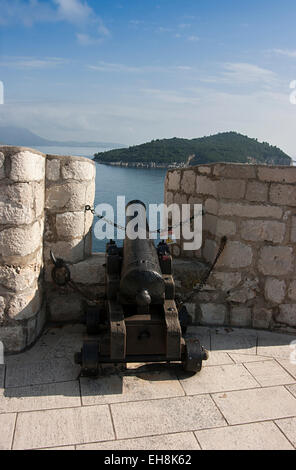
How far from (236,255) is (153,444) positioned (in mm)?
2095

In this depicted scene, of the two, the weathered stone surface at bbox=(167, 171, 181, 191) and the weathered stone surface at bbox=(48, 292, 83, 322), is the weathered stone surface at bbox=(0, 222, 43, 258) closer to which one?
the weathered stone surface at bbox=(48, 292, 83, 322)

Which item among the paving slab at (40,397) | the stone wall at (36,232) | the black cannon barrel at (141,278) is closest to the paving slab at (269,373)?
the black cannon barrel at (141,278)

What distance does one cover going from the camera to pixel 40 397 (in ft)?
9.15

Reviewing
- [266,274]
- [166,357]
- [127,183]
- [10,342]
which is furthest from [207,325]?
[127,183]

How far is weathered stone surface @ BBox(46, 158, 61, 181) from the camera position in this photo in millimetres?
3646

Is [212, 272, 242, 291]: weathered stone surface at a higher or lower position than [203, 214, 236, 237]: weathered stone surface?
lower

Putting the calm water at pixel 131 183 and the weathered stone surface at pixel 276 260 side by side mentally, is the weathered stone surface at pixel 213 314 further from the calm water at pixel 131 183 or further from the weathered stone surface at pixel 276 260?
the calm water at pixel 131 183

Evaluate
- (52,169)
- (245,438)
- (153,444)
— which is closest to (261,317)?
(245,438)

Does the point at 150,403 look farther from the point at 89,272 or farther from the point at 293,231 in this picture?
the point at 293,231

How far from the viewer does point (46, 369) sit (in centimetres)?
315

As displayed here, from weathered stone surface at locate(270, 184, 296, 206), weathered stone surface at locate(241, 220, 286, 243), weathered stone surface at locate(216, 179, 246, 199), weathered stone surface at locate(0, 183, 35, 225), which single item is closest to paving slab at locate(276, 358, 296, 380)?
weathered stone surface at locate(241, 220, 286, 243)

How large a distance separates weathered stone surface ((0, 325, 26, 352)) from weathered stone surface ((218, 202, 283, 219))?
2227 millimetres
